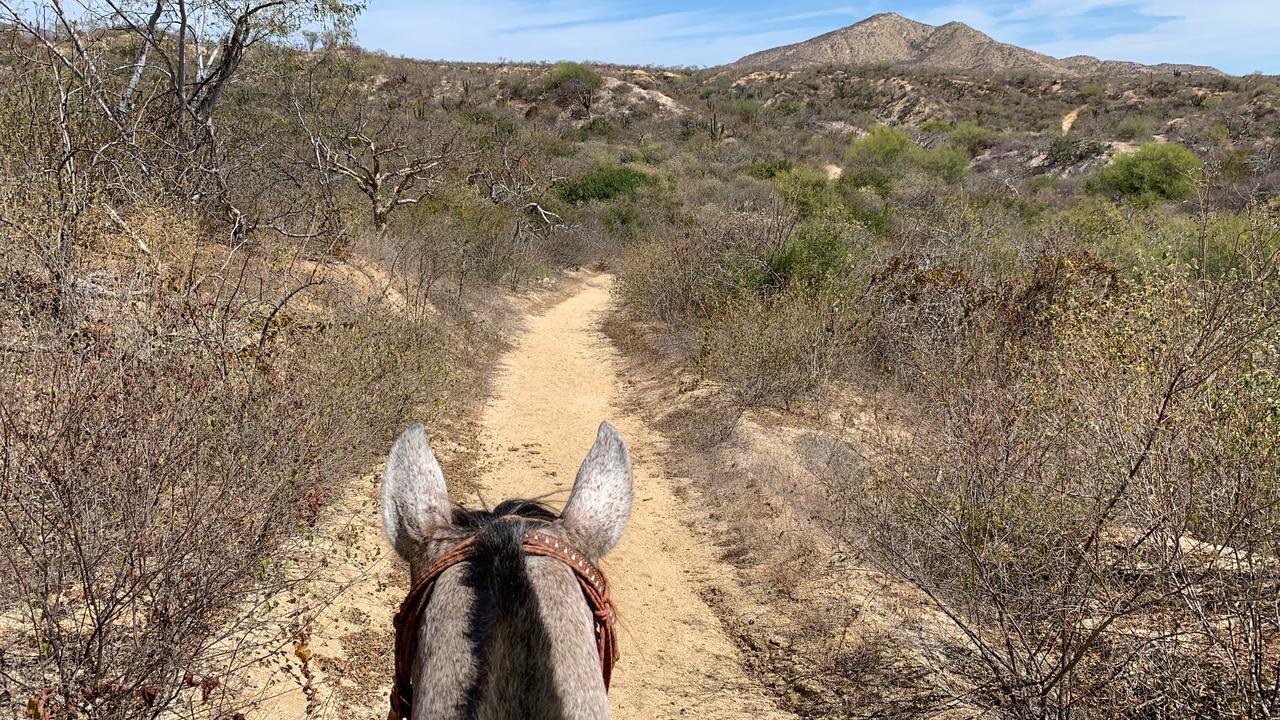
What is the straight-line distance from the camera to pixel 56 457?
275cm

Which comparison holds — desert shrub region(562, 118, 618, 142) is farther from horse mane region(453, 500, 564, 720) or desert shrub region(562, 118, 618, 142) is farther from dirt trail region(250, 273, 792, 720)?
horse mane region(453, 500, 564, 720)

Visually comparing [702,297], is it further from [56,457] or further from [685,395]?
[56,457]

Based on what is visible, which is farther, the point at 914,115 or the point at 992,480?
the point at 914,115

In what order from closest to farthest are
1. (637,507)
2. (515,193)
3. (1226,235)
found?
(637,507) < (1226,235) < (515,193)

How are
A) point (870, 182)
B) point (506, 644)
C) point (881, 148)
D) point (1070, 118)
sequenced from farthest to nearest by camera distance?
point (1070, 118)
point (881, 148)
point (870, 182)
point (506, 644)

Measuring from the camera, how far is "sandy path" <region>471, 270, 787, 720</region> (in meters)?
3.71

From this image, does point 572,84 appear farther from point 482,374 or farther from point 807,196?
point 482,374

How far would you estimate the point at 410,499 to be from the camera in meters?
1.58

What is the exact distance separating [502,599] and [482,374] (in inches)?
300

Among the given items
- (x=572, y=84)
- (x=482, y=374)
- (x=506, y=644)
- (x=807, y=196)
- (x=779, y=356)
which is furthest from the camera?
(x=572, y=84)

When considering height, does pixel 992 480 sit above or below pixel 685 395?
above

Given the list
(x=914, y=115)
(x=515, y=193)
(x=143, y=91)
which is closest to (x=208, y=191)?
(x=143, y=91)

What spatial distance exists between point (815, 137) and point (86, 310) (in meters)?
37.1

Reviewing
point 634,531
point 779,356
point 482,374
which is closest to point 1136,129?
point 779,356
